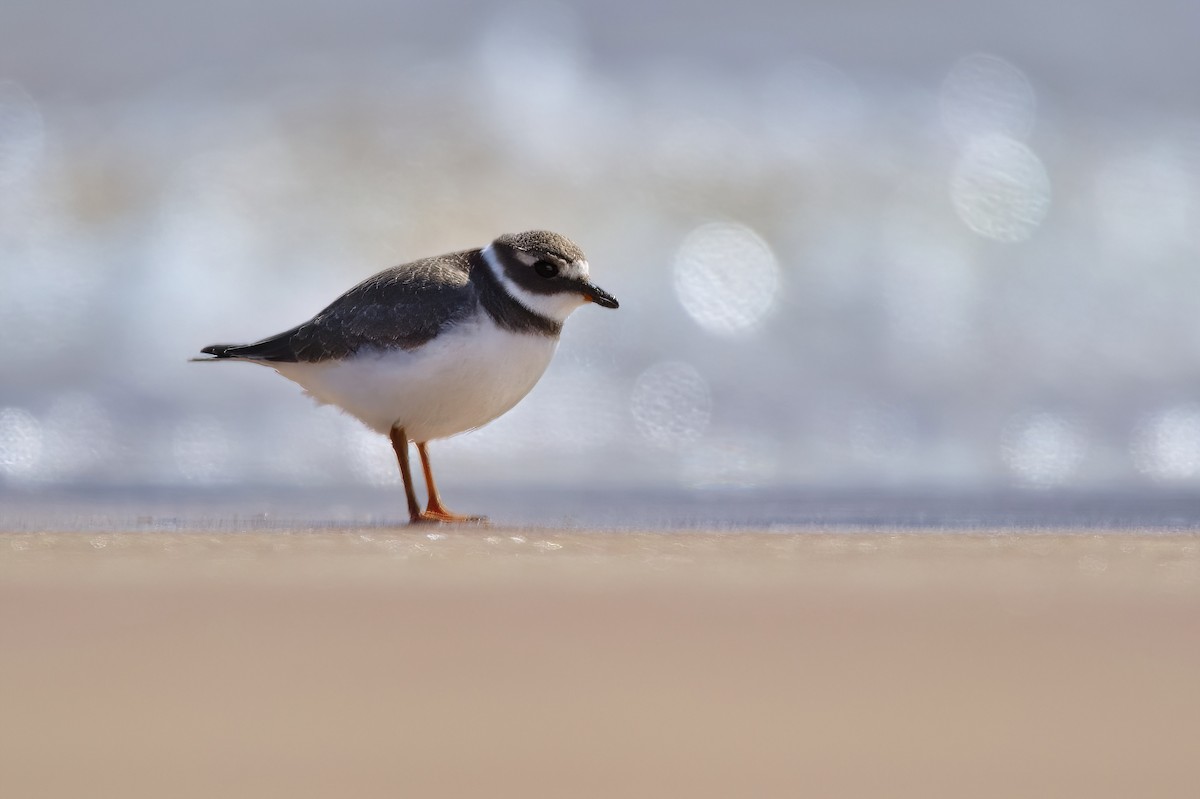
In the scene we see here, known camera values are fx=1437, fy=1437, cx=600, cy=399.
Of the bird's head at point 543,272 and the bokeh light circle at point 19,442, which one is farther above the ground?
the bird's head at point 543,272

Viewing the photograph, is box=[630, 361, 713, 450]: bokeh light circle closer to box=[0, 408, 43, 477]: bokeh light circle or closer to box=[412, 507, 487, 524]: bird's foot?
box=[412, 507, 487, 524]: bird's foot

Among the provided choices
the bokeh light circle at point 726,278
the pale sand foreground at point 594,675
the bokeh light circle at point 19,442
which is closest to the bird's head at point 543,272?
the pale sand foreground at point 594,675

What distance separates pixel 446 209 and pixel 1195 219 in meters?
7.08

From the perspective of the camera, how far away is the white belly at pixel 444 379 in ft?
19.7

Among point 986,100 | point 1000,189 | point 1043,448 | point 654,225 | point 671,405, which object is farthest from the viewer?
point 986,100

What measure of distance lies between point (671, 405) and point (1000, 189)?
16.8ft

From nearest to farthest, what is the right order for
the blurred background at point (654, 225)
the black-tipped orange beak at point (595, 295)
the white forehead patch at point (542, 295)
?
the white forehead patch at point (542, 295), the black-tipped orange beak at point (595, 295), the blurred background at point (654, 225)

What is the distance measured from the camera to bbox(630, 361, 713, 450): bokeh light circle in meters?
10.1

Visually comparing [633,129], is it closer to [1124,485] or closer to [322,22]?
[322,22]

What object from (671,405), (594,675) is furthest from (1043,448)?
(594,675)

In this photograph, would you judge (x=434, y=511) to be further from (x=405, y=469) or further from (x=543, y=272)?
(x=543, y=272)

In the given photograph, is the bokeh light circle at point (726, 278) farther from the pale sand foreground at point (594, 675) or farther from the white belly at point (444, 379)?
the pale sand foreground at point (594, 675)

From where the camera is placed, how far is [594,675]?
132 inches

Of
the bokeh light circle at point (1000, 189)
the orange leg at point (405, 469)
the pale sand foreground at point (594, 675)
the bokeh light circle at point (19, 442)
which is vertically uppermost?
the bokeh light circle at point (1000, 189)
